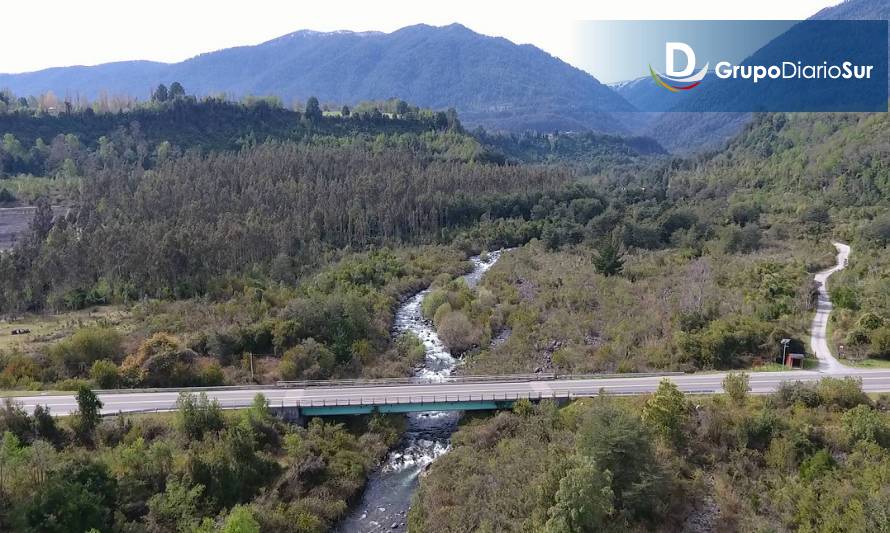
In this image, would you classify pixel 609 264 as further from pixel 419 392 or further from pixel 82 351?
pixel 82 351

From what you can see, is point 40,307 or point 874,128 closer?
point 40,307

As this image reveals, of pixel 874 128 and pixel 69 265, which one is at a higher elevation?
pixel 874 128

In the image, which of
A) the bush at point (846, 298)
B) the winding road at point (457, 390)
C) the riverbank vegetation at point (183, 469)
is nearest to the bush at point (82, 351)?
the winding road at point (457, 390)

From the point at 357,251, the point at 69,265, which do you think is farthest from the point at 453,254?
the point at 69,265

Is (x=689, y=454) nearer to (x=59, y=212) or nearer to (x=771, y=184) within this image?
(x=59, y=212)

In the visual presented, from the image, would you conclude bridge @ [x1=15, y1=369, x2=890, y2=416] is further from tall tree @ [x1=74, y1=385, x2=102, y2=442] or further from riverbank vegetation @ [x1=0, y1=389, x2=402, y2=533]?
tall tree @ [x1=74, y1=385, x2=102, y2=442]

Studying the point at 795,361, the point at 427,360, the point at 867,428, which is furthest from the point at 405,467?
the point at 795,361

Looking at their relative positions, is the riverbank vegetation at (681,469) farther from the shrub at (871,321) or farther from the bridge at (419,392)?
the shrub at (871,321)
